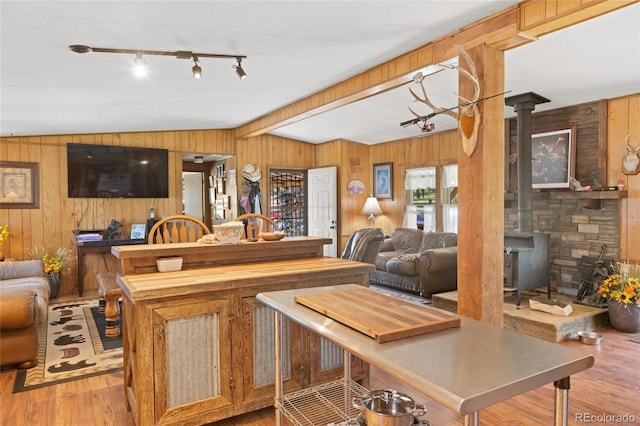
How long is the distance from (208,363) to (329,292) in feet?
2.85

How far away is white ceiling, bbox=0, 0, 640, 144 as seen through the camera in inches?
95.3

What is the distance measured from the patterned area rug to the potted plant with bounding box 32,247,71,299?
77 centimetres

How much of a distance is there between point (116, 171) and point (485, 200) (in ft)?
17.7

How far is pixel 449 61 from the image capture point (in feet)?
11.2

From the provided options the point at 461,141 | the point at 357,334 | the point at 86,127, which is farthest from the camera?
the point at 86,127

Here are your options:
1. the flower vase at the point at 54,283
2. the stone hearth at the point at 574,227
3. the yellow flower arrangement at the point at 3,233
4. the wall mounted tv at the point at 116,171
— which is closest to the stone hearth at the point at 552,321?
the stone hearth at the point at 574,227

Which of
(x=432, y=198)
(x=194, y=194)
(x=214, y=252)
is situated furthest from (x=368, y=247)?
(x=194, y=194)

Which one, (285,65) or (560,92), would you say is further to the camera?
(560,92)

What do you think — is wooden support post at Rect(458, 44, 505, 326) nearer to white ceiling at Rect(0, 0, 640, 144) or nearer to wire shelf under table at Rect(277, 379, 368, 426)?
white ceiling at Rect(0, 0, 640, 144)

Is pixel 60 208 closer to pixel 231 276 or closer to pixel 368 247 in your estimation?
pixel 368 247

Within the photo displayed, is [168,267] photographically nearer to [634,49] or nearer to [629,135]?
[634,49]

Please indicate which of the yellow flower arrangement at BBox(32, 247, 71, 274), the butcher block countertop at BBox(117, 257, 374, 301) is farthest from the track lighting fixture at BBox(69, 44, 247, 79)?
the yellow flower arrangement at BBox(32, 247, 71, 274)

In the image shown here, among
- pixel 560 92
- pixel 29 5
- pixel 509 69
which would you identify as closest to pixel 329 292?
pixel 29 5

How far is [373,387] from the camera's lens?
291 centimetres
